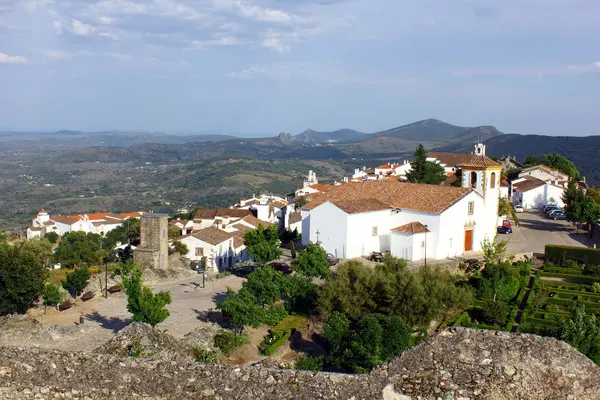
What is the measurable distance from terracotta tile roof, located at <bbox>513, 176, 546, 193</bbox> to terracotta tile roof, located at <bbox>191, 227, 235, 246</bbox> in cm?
3076

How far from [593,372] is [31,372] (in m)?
6.89

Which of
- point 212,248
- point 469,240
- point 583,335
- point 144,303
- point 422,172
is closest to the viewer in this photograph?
point 583,335

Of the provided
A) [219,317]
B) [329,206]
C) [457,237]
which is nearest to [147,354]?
[219,317]

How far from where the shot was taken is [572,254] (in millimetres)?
32094

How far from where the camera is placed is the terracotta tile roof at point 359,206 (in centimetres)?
3083

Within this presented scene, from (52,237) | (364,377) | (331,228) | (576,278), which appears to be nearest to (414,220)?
(331,228)

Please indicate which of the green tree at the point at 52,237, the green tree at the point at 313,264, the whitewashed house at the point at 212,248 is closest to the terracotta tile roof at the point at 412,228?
the green tree at the point at 313,264

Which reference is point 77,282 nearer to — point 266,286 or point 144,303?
point 144,303

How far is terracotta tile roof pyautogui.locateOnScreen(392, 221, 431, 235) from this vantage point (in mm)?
30469

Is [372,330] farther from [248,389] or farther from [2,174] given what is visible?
[2,174]

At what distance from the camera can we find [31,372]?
6914mm

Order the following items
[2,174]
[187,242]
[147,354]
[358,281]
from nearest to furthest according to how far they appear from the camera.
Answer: [147,354] → [358,281] → [187,242] → [2,174]

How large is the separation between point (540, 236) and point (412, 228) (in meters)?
14.1

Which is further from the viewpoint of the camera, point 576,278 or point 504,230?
point 504,230
